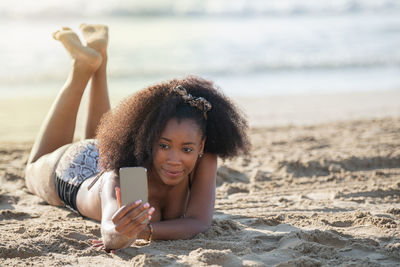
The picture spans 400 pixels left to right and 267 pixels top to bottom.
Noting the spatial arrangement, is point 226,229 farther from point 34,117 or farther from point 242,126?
point 34,117

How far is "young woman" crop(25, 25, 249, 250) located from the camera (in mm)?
3340

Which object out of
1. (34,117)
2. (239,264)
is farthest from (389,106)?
(239,264)

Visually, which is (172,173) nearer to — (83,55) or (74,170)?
(74,170)

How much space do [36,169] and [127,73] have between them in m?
8.16

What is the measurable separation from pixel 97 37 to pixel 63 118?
918 millimetres

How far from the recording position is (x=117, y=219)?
2.89 metres

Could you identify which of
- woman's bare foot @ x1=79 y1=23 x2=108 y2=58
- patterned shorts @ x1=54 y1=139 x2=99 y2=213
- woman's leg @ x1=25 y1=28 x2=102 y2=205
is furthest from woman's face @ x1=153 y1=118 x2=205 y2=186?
woman's bare foot @ x1=79 y1=23 x2=108 y2=58

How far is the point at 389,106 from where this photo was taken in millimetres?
9281

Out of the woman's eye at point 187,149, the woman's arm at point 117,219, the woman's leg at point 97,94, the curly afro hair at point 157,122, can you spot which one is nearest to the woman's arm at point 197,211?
the curly afro hair at point 157,122

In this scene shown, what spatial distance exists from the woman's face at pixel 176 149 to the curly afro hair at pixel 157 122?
38mm

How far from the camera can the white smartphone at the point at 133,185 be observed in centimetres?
282

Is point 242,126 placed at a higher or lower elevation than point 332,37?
lower

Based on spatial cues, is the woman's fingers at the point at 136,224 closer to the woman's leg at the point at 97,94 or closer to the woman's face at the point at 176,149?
the woman's face at the point at 176,149

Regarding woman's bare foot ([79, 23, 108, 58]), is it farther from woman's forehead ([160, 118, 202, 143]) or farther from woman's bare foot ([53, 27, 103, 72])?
woman's forehead ([160, 118, 202, 143])
